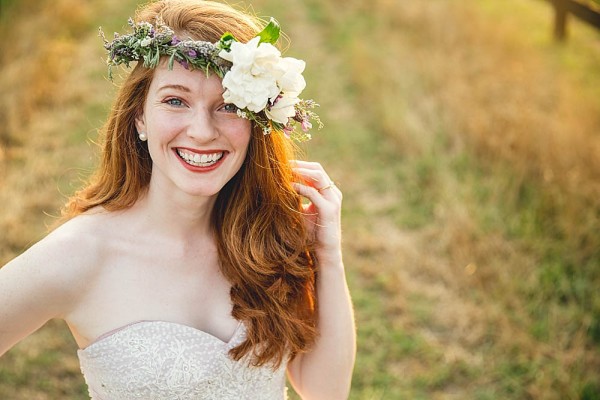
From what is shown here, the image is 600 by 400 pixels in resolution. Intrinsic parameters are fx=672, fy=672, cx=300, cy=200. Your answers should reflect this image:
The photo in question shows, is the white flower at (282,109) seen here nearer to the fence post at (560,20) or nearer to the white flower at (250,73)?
the white flower at (250,73)

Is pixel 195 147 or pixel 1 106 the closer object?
pixel 195 147

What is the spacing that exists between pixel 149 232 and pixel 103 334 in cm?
39

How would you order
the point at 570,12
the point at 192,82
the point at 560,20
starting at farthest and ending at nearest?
the point at 560,20, the point at 570,12, the point at 192,82

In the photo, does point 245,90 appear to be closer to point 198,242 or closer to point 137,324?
point 198,242

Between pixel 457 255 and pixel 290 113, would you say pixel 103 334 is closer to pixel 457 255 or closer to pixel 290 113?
pixel 290 113

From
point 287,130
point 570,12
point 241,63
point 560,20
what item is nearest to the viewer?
point 241,63

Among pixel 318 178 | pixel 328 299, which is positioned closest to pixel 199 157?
pixel 318 178

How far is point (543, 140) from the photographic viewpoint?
5.47 metres

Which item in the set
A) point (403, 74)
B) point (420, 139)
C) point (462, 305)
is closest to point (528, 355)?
point (462, 305)

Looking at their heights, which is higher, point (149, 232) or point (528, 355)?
point (149, 232)

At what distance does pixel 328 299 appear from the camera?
8.14 feet

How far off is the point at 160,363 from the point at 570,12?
5.33 metres

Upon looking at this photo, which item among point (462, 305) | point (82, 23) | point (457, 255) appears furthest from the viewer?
point (82, 23)

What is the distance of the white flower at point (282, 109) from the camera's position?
7.11ft
